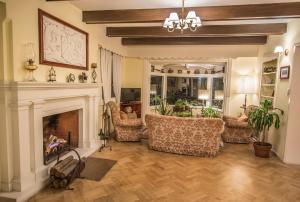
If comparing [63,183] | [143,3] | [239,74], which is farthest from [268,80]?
[63,183]

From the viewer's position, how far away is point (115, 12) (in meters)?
3.70

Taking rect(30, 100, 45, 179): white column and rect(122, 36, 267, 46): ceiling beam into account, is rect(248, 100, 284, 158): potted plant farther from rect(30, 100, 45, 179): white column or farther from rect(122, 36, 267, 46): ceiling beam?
rect(30, 100, 45, 179): white column

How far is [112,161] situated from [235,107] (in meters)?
4.19

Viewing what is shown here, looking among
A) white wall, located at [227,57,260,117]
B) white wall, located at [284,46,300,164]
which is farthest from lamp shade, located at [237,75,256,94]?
white wall, located at [284,46,300,164]

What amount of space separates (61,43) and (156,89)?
4.46 m

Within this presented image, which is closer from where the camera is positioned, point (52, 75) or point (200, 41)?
point (52, 75)

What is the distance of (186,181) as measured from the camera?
3.13 m

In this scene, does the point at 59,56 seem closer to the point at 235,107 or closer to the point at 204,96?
the point at 235,107

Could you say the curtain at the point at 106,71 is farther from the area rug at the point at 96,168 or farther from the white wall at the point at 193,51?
the area rug at the point at 96,168

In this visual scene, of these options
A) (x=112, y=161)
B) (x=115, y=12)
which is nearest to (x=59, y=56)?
(x=115, y=12)

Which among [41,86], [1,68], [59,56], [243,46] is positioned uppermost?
[243,46]

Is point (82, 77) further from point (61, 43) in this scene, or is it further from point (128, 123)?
point (128, 123)

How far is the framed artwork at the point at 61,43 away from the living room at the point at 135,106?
2cm

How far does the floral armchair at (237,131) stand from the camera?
16.5 ft
